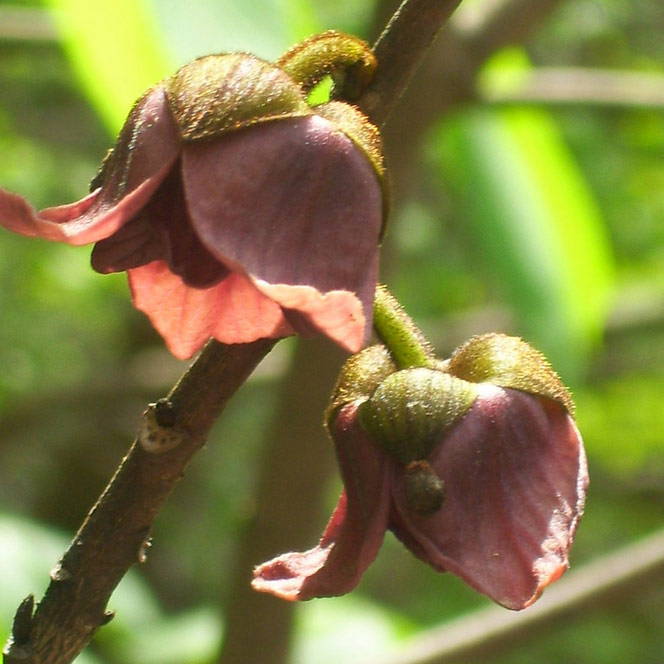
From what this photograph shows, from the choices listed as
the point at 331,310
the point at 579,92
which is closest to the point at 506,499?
the point at 331,310

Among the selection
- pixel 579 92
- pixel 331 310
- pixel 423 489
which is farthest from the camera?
pixel 579 92

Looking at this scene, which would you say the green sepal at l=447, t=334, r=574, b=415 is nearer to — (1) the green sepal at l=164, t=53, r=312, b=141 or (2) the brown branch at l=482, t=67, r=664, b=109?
(1) the green sepal at l=164, t=53, r=312, b=141

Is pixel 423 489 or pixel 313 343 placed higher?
pixel 423 489

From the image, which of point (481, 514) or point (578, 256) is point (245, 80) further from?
point (578, 256)

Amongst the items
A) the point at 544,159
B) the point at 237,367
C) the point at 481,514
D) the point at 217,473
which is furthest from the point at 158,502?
the point at 217,473

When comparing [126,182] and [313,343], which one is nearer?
[126,182]

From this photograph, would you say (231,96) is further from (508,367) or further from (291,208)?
(508,367)

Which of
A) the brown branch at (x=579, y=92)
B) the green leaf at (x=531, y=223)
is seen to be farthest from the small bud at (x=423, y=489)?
the green leaf at (x=531, y=223)
